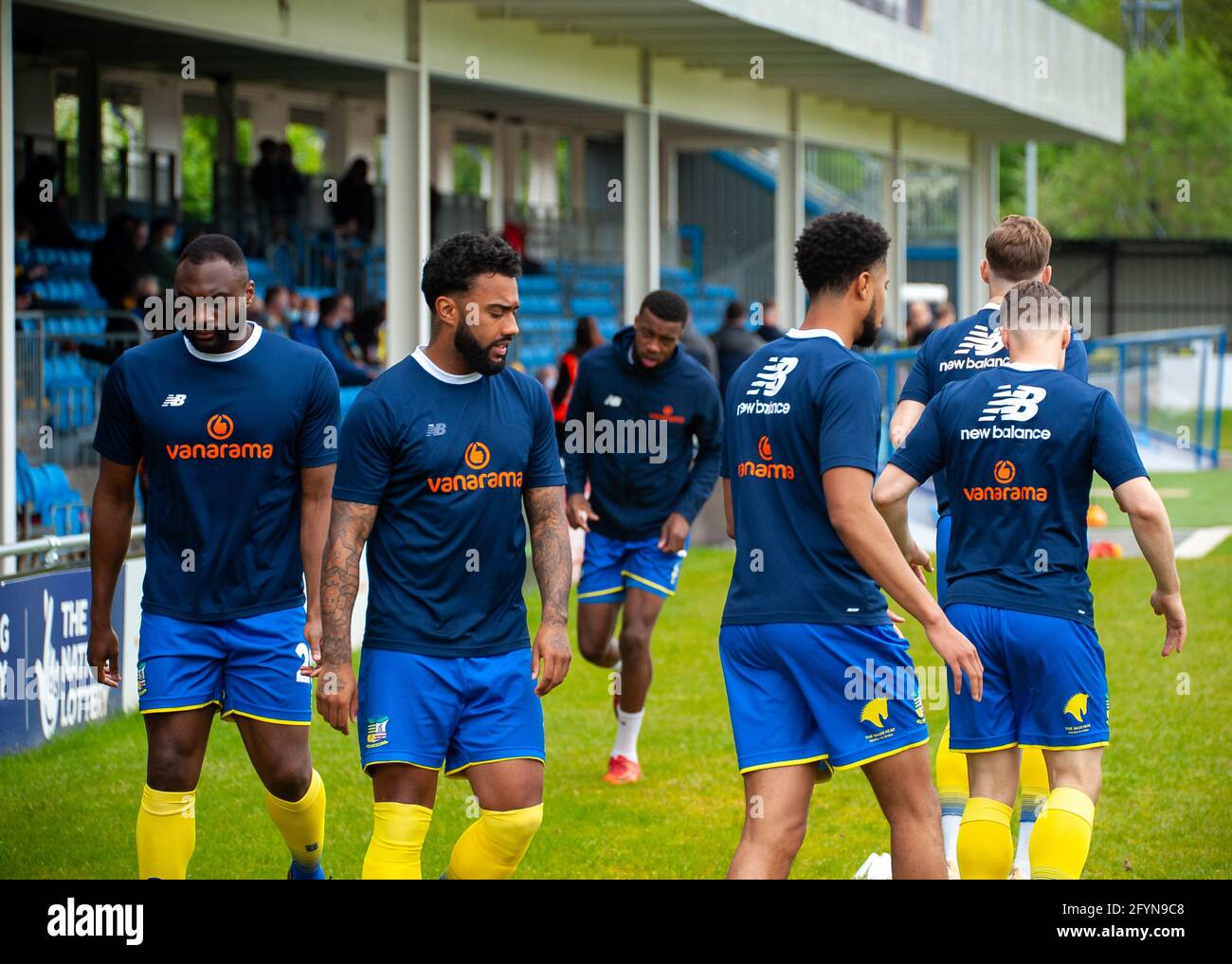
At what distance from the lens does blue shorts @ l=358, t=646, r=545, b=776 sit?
5.33 m

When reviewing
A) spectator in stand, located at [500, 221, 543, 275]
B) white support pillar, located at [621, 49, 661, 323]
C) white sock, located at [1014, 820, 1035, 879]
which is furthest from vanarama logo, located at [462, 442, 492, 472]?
spectator in stand, located at [500, 221, 543, 275]

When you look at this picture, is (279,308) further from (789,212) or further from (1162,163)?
(1162,163)

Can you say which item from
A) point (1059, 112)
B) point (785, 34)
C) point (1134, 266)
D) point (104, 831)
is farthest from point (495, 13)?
point (1134, 266)

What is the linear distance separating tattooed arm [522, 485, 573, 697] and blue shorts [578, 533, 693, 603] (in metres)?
3.18

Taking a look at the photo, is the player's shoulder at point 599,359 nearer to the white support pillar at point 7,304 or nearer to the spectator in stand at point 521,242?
the white support pillar at point 7,304

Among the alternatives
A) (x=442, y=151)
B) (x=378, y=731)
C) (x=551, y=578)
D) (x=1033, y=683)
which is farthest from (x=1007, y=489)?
(x=442, y=151)

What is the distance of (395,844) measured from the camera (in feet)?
17.3

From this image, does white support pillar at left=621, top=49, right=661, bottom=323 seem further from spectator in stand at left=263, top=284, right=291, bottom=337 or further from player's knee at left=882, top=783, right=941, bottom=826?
player's knee at left=882, top=783, right=941, bottom=826

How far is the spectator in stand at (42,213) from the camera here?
60.6ft

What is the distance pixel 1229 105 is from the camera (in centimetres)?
5897

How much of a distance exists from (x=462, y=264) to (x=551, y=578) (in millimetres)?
1008

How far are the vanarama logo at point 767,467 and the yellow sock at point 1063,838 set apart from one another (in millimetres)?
1398
